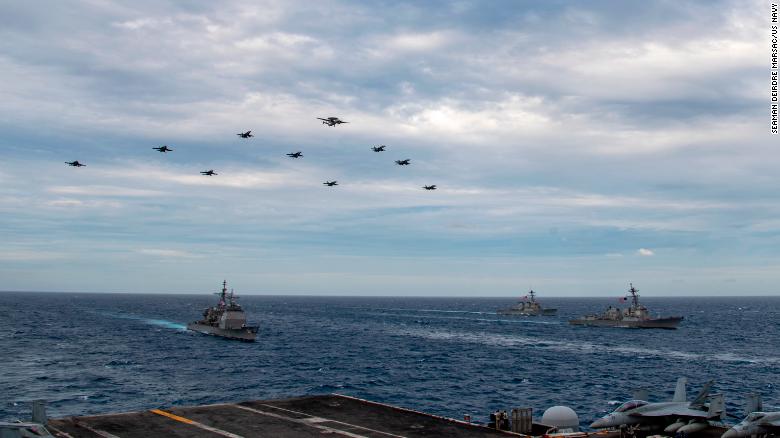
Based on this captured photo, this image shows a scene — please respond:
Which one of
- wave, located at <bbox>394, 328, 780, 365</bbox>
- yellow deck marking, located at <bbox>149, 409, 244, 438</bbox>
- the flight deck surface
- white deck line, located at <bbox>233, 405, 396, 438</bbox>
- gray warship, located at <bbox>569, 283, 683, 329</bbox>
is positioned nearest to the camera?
yellow deck marking, located at <bbox>149, 409, 244, 438</bbox>

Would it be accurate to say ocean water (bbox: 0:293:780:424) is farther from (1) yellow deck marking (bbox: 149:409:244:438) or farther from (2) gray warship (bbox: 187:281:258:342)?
(1) yellow deck marking (bbox: 149:409:244:438)

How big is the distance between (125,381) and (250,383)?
15403mm

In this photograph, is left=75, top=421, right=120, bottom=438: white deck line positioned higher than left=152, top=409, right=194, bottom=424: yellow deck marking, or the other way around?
left=152, top=409, right=194, bottom=424: yellow deck marking

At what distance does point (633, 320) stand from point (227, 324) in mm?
115109

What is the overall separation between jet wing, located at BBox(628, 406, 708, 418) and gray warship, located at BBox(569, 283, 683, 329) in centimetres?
14966

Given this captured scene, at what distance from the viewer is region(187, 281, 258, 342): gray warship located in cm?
12925

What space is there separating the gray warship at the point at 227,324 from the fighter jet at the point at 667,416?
99.4 m

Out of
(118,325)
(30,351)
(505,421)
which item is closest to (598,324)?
(118,325)

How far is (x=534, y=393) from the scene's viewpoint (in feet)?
241

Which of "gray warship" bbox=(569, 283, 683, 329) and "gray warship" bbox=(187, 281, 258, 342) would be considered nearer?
"gray warship" bbox=(187, 281, 258, 342)

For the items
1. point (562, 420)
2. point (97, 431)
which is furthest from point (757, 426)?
point (97, 431)

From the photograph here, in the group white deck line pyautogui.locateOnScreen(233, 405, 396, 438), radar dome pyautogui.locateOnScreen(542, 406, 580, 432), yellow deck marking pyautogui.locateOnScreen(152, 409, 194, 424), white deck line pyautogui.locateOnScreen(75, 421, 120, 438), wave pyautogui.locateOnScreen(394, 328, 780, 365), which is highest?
radar dome pyautogui.locateOnScreen(542, 406, 580, 432)

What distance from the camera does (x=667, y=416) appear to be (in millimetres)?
37938

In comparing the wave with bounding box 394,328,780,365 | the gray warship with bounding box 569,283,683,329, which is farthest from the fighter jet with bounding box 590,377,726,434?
the gray warship with bounding box 569,283,683,329
